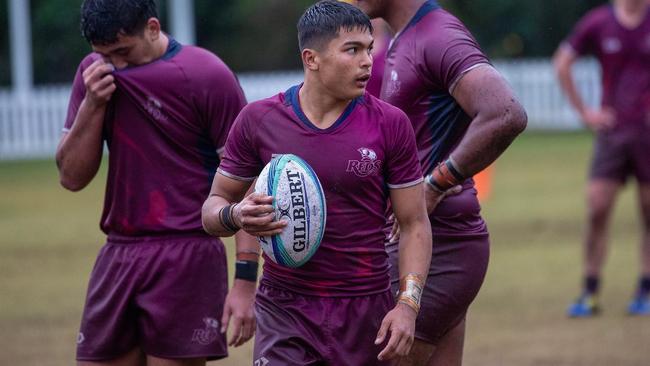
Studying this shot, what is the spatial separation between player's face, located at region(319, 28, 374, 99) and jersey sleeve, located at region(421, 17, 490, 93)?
2.15 feet

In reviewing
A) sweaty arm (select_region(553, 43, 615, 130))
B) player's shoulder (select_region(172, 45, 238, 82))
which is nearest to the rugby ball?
player's shoulder (select_region(172, 45, 238, 82))

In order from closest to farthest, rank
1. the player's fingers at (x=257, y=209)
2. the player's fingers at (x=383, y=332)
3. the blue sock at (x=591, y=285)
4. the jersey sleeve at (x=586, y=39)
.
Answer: the player's fingers at (x=257, y=209) < the player's fingers at (x=383, y=332) < the blue sock at (x=591, y=285) < the jersey sleeve at (x=586, y=39)

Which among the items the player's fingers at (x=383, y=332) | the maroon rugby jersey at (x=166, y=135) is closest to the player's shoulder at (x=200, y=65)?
the maroon rugby jersey at (x=166, y=135)

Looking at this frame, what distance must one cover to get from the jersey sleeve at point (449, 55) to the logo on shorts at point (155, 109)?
1238 millimetres

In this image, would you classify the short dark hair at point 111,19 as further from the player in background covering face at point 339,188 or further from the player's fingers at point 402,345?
the player's fingers at point 402,345

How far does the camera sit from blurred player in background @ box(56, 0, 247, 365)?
5691mm

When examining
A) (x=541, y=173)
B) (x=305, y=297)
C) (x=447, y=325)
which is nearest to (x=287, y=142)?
(x=305, y=297)

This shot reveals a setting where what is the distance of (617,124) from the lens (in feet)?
35.7

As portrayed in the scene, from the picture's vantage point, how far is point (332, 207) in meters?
4.77

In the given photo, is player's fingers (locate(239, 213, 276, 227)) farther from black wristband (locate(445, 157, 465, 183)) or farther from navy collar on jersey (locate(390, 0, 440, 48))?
navy collar on jersey (locate(390, 0, 440, 48))

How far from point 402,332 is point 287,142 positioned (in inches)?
33.1

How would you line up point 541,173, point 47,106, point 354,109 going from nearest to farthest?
point 354,109, point 541,173, point 47,106

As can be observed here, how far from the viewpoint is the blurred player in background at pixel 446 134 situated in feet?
17.3

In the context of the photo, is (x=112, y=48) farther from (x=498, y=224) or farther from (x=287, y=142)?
(x=498, y=224)
